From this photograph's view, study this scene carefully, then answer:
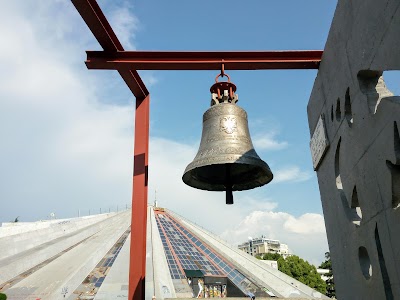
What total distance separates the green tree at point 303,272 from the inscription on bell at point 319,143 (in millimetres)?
36908

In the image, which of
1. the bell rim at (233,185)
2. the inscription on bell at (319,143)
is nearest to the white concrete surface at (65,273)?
the bell rim at (233,185)

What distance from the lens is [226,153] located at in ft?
13.7

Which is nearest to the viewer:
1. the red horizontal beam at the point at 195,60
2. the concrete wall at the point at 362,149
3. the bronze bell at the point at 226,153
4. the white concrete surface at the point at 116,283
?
the concrete wall at the point at 362,149

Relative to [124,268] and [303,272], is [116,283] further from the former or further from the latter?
[303,272]

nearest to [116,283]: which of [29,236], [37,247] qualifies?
[37,247]

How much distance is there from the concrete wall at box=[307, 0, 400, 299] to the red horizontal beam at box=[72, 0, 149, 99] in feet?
7.95

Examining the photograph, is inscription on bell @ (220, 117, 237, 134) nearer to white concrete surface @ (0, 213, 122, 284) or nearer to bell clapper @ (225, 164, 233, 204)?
bell clapper @ (225, 164, 233, 204)

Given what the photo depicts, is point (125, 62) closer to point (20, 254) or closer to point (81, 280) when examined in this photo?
point (81, 280)

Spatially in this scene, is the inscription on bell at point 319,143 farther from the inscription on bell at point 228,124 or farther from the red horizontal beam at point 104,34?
the red horizontal beam at point 104,34

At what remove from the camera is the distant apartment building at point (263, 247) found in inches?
3885

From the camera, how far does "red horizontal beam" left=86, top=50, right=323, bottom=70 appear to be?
4559 millimetres

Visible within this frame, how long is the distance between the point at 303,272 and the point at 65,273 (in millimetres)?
27495

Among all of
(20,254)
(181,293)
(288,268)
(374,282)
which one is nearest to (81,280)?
(181,293)

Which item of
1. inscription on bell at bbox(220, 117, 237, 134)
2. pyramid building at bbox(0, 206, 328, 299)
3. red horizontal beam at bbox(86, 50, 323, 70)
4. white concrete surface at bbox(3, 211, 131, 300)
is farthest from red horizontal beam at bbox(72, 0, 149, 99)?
white concrete surface at bbox(3, 211, 131, 300)
